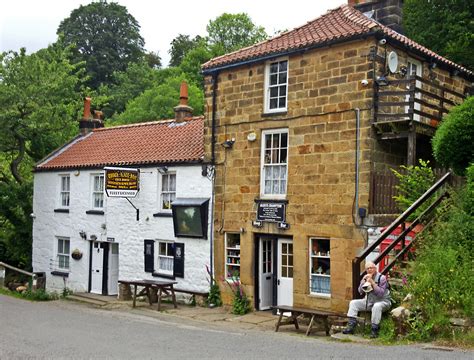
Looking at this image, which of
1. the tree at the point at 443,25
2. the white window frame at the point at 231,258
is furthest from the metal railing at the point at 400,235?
the tree at the point at 443,25

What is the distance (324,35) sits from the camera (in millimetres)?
16500

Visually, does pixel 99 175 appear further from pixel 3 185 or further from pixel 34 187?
pixel 3 185

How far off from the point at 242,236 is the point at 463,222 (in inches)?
272

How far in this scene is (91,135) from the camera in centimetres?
2677

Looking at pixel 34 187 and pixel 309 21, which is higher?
pixel 309 21

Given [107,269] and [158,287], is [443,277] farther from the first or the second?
[107,269]

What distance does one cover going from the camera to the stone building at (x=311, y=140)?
608 inches

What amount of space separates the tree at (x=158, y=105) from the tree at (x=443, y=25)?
15.5m

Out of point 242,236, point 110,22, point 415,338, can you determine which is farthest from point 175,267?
point 110,22

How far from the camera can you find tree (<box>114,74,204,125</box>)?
126 ft

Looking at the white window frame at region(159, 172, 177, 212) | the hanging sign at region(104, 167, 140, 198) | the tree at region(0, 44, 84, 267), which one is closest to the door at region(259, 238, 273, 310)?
the white window frame at region(159, 172, 177, 212)

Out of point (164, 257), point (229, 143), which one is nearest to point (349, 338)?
point (229, 143)

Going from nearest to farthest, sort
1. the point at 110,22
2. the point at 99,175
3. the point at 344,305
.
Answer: the point at 344,305
the point at 99,175
the point at 110,22

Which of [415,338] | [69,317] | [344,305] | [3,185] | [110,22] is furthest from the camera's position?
[110,22]
